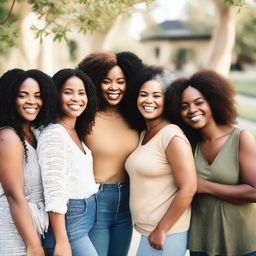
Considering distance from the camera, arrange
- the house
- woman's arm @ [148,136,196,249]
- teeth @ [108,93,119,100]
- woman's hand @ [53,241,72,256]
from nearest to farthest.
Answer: woman's hand @ [53,241,72,256]
woman's arm @ [148,136,196,249]
teeth @ [108,93,119,100]
the house

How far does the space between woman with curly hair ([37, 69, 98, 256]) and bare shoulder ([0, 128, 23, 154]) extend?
17 centimetres

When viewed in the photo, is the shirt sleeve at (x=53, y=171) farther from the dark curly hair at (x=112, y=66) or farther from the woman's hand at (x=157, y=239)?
the dark curly hair at (x=112, y=66)

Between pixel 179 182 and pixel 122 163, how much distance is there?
638mm

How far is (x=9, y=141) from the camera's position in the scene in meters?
2.90

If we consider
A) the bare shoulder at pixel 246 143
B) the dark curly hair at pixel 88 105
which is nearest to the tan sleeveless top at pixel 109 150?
the dark curly hair at pixel 88 105

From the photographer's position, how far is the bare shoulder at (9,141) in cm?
289

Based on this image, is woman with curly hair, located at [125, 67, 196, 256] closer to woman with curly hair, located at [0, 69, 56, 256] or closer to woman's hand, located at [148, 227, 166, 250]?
woman's hand, located at [148, 227, 166, 250]

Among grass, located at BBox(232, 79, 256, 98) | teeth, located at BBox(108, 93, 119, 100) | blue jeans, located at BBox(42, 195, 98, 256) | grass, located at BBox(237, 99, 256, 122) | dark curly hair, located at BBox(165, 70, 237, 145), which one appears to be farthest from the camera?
grass, located at BBox(232, 79, 256, 98)

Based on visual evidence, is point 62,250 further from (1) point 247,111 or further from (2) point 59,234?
(1) point 247,111

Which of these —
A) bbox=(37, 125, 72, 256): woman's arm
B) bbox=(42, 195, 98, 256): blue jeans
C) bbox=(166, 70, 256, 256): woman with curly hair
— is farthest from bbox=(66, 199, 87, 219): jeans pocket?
bbox=(166, 70, 256, 256): woman with curly hair

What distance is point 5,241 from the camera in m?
2.94

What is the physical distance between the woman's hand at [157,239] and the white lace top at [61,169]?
534 millimetres

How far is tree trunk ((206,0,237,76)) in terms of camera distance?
11859 millimetres

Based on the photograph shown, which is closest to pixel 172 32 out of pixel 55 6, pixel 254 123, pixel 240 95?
pixel 240 95
